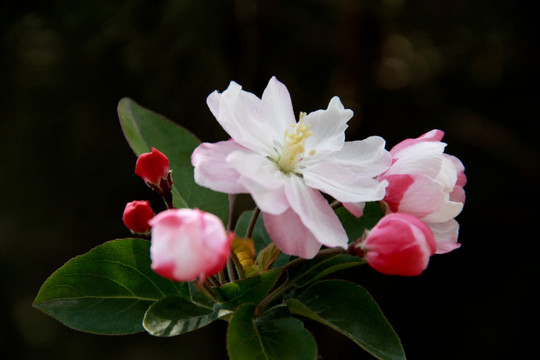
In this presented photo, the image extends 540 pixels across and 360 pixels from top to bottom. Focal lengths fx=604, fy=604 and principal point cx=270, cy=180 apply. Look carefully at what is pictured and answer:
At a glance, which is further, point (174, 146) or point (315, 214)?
point (174, 146)

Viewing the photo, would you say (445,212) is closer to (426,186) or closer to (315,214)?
(426,186)

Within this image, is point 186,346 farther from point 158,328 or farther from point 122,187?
point 158,328

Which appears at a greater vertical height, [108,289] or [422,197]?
[422,197]

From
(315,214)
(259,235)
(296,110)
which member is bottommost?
(296,110)

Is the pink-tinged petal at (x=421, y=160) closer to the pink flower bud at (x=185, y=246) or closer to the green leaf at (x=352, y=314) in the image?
the green leaf at (x=352, y=314)

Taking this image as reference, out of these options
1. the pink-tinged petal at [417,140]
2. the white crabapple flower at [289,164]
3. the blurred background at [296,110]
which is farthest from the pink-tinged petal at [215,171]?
the blurred background at [296,110]

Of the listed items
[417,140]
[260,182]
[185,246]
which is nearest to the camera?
[185,246]

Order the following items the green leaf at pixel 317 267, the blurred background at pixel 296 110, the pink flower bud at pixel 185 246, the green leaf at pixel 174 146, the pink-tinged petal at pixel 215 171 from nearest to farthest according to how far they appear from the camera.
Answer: the pink flower bud at pixel 185 246, the pink-tinged petal at pixel 215 171, the green leaf at pixel 317 267, the green leaf at pixel 174 146, the blurred background at pixel 296 110

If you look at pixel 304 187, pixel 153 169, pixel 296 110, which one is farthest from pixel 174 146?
pixel 296 110
